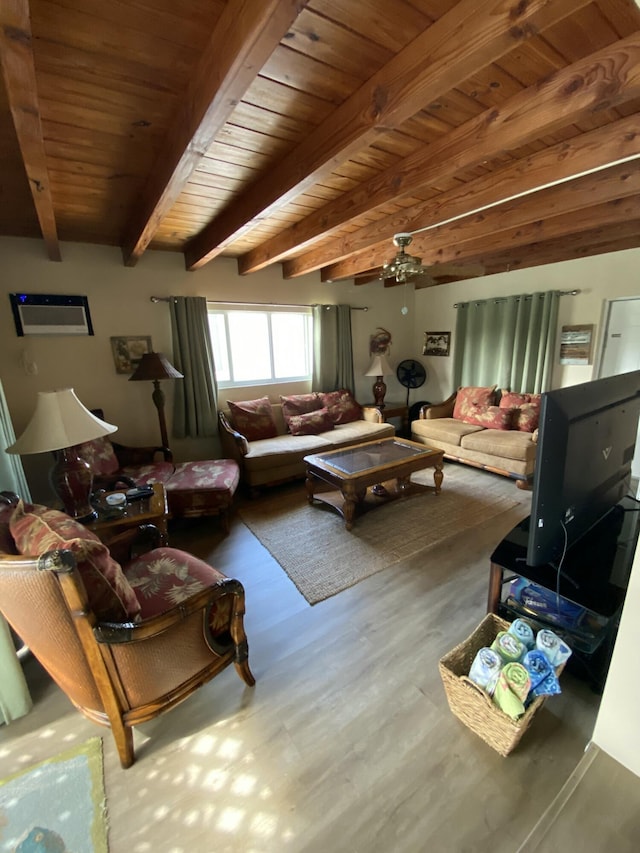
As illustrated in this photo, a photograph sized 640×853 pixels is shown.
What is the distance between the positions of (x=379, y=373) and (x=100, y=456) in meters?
3.31

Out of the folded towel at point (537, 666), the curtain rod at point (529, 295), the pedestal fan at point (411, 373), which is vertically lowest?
the folded towel at point (537, 666)

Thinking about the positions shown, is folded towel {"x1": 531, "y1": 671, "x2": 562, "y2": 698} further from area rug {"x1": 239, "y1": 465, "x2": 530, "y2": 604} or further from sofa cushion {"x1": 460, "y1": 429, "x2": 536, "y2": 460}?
sofa cushion {"x1": 460, "y1": 429, "x2": 536, "y2": 460}

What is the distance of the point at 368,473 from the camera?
2707 mm

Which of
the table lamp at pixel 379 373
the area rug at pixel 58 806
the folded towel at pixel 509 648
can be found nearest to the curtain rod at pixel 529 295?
the table lamp at pixel 379 373

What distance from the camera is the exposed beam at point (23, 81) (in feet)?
2.70

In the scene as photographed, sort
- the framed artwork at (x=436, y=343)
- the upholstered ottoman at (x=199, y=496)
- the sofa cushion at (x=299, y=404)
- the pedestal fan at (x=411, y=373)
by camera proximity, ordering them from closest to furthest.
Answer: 1. the upholstered ottoman at (x=199, y=496)
2. the sofa cushion at (x=299, y=404)
3. the framed artwork at (x=436, y=343)
4. the pedestal fan at (x=411, y=373)

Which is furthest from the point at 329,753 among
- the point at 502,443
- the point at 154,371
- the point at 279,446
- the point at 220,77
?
the point at 502,443

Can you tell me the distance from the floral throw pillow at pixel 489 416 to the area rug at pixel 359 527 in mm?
664

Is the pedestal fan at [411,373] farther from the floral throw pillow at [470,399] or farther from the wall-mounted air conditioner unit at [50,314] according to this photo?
the wall-mounted air conditioner unit at [50,314]

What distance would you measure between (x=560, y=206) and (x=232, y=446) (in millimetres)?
3184

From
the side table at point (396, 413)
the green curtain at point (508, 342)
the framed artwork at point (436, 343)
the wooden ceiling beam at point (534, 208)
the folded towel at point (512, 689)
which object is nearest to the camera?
the folded towel at point (512, 689)

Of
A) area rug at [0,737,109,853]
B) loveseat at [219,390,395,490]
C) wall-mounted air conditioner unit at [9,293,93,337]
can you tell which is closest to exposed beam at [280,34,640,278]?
loveseat at [219,390,395,490]

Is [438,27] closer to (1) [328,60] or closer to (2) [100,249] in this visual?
(1) [328,60]

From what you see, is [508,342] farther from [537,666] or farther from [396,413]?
[537,666]
